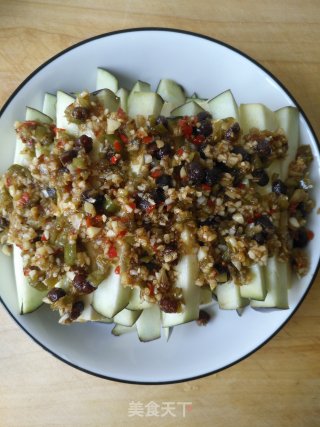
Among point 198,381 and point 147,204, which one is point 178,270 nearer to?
point 147,204

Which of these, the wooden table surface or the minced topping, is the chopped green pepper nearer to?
the minced topping

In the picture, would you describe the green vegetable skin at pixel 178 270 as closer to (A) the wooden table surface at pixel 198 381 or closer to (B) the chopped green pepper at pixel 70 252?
(B) the chopped green pepper at pixel 70 252

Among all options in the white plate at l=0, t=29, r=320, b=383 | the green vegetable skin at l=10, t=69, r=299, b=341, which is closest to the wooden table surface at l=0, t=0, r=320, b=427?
the white plate at l=0, t=29, r=320, b=383

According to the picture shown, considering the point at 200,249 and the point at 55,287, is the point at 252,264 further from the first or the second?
the point at 55,287

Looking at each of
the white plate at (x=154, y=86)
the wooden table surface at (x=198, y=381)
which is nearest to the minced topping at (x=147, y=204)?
the white plate at (x=154, y=86)

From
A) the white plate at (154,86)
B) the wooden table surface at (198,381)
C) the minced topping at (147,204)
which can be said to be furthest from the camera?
the wooden table surface at (198,381)
